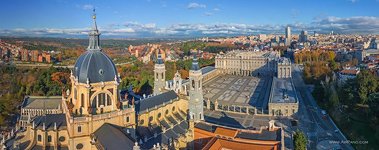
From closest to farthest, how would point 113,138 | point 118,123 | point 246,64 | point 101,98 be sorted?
point 113,138
point 101,98
point 118,123
point 246,64

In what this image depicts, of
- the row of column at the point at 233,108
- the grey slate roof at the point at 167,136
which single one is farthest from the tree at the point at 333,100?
the grey slate roof at the point at 167,136

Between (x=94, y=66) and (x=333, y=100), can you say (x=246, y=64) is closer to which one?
(x=333, y=100)

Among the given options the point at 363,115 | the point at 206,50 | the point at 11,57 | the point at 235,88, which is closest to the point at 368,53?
the point at 206,50

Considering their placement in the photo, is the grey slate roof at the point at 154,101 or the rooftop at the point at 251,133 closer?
the rooftop at the point at 251,133

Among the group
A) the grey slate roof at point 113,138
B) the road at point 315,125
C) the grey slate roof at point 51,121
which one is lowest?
the road at point 315,125

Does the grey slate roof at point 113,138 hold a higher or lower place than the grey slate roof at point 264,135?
higher

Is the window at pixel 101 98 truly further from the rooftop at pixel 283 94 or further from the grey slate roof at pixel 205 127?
the rooftop at pixel 283 94

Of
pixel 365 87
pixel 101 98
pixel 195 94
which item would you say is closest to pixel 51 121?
pixel 101 98

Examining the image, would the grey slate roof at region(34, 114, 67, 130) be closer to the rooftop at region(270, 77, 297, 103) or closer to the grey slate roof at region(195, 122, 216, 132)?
the grey slate roof at region(195, 122, 216, 132)
